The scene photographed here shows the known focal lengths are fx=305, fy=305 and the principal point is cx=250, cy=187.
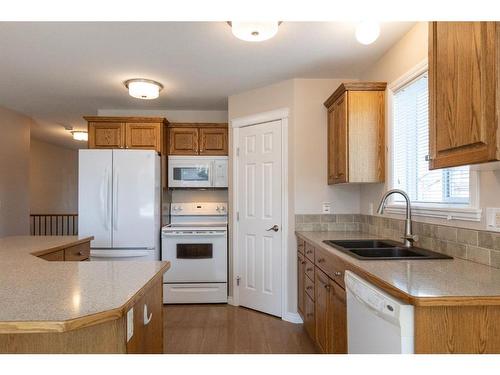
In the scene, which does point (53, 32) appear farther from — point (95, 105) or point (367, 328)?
point (367, 328)

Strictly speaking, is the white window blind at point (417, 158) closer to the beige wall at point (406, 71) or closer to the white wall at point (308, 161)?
the beige wall at point (406, 71)

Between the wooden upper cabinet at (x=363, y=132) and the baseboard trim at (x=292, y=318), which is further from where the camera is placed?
the baseboard trim at (x=292, y=318)

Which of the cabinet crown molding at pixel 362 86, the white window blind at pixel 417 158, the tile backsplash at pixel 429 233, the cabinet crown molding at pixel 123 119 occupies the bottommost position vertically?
the tile backsplash at pixel 429 233

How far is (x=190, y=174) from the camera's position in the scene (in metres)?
4.01

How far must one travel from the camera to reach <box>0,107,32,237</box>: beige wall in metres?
4.24

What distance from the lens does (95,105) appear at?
406 cm

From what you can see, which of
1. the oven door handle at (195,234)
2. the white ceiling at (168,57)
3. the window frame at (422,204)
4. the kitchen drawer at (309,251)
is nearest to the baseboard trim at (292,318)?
the kitchen drawer at (309,251)

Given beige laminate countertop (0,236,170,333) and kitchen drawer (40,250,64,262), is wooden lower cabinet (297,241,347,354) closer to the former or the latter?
beige laminate countertop (0,236,170,333)

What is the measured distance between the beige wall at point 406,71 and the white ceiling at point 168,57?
8cm

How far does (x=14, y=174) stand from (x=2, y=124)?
741mm

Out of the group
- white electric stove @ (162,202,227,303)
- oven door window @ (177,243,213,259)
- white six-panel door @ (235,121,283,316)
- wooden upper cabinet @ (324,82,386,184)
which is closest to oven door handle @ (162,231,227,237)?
white electric stove @ (162,202,227,303)

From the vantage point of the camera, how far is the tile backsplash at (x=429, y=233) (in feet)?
4.89

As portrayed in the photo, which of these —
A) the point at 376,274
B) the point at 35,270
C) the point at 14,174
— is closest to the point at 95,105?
the point at 14,174

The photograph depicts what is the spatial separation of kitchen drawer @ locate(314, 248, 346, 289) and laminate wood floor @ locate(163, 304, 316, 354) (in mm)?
814
